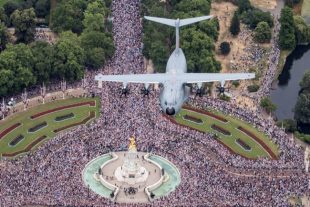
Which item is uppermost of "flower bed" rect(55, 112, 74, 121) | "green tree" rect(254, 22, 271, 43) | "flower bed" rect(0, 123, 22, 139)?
"green tree" rect(254, 22, 271, 43)

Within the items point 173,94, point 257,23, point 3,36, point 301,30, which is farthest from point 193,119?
point 301,30

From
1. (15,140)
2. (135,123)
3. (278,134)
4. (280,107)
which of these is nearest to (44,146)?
(15,140)

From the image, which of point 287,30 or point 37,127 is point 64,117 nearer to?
point 37,127

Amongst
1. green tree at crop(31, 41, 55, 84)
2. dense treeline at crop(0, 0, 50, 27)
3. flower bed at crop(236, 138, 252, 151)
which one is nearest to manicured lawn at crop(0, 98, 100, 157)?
green tree at crop(31, 41, 55, 84)

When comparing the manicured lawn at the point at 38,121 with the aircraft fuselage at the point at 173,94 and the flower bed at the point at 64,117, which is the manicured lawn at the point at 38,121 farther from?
the aircraft fuselage at the point at 173,94

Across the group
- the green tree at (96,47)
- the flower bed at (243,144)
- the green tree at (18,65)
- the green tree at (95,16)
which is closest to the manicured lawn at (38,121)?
the green tree at (18,65)

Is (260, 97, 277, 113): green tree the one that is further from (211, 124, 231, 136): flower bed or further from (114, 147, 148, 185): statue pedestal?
(114, 147, 148, 185): statue pedestal
